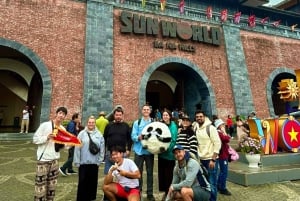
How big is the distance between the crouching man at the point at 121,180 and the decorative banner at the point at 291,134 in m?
5.49

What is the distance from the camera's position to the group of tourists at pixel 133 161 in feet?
12.1

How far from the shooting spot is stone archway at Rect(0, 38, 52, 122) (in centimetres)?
1224

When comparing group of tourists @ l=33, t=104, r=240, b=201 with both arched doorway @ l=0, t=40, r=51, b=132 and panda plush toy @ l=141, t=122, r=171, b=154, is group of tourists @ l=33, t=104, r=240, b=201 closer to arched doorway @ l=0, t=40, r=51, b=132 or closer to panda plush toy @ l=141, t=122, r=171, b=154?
panda plush toy @ l=141, t=122, r=171, b=154

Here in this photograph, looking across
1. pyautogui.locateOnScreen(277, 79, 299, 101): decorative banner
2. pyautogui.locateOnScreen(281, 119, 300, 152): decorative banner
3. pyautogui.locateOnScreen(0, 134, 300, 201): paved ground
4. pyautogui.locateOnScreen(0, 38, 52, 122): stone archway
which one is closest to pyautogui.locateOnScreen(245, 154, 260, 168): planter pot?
pyautogui.locateOnScreen(0, 134, 300, 201): paved ground

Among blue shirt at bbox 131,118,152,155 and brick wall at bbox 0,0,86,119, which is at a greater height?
brick wall at bbox 0,0,86,119

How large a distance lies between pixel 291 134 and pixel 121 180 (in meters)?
5.94

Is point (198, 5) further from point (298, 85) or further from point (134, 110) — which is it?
point (298, 85)

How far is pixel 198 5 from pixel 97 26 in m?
12.8

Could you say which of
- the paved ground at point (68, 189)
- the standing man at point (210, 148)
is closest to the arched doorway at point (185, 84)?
the paved ground at point (68, 189)

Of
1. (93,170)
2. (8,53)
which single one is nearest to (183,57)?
(8,53)

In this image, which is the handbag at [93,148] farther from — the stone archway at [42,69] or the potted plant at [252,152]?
the stone archway at [42,69]

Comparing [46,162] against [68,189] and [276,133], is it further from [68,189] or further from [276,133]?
[276,133]

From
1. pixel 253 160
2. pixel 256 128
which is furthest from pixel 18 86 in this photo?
pixel 253 160

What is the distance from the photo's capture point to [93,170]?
4.52 m
